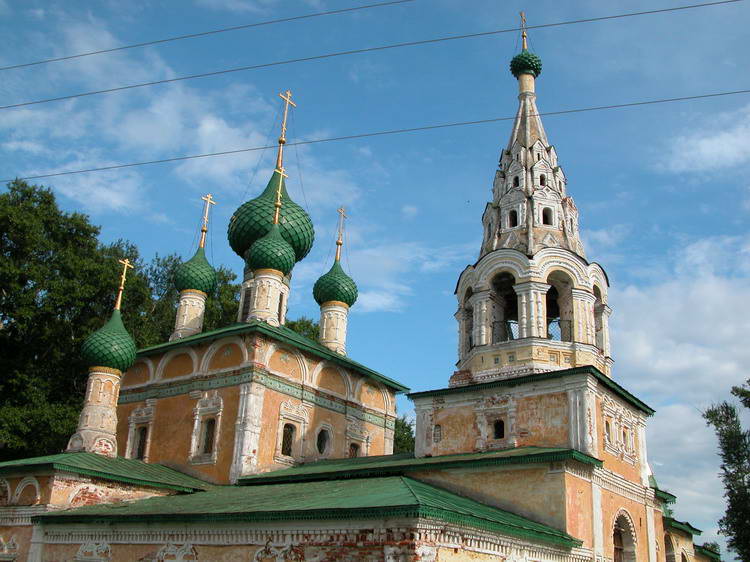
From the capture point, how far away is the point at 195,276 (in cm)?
1944

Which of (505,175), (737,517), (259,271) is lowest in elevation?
(737,517)

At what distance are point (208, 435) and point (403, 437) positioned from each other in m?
12.9

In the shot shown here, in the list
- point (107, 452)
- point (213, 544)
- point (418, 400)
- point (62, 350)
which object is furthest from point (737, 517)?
point (62, 350)

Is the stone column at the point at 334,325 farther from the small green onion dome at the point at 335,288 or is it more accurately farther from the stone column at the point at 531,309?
the stone column at the point at 531,309

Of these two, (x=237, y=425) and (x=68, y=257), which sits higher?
(x=68, y=257)

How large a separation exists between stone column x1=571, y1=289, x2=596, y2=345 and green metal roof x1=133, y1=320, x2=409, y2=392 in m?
5.78

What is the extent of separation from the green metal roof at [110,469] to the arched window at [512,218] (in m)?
7.62

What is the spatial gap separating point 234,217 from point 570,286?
951 cm

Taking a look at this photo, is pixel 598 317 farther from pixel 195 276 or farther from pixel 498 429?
pixel 195 276

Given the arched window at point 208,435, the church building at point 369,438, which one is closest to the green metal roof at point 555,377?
the church building at point 369,438

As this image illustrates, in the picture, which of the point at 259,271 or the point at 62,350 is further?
the point at 62,350

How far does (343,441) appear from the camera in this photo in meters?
16.6

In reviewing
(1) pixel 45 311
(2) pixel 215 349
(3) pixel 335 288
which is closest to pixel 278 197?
(3) pixel 335 288

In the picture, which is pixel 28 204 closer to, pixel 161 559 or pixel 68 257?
pixel 68 257
